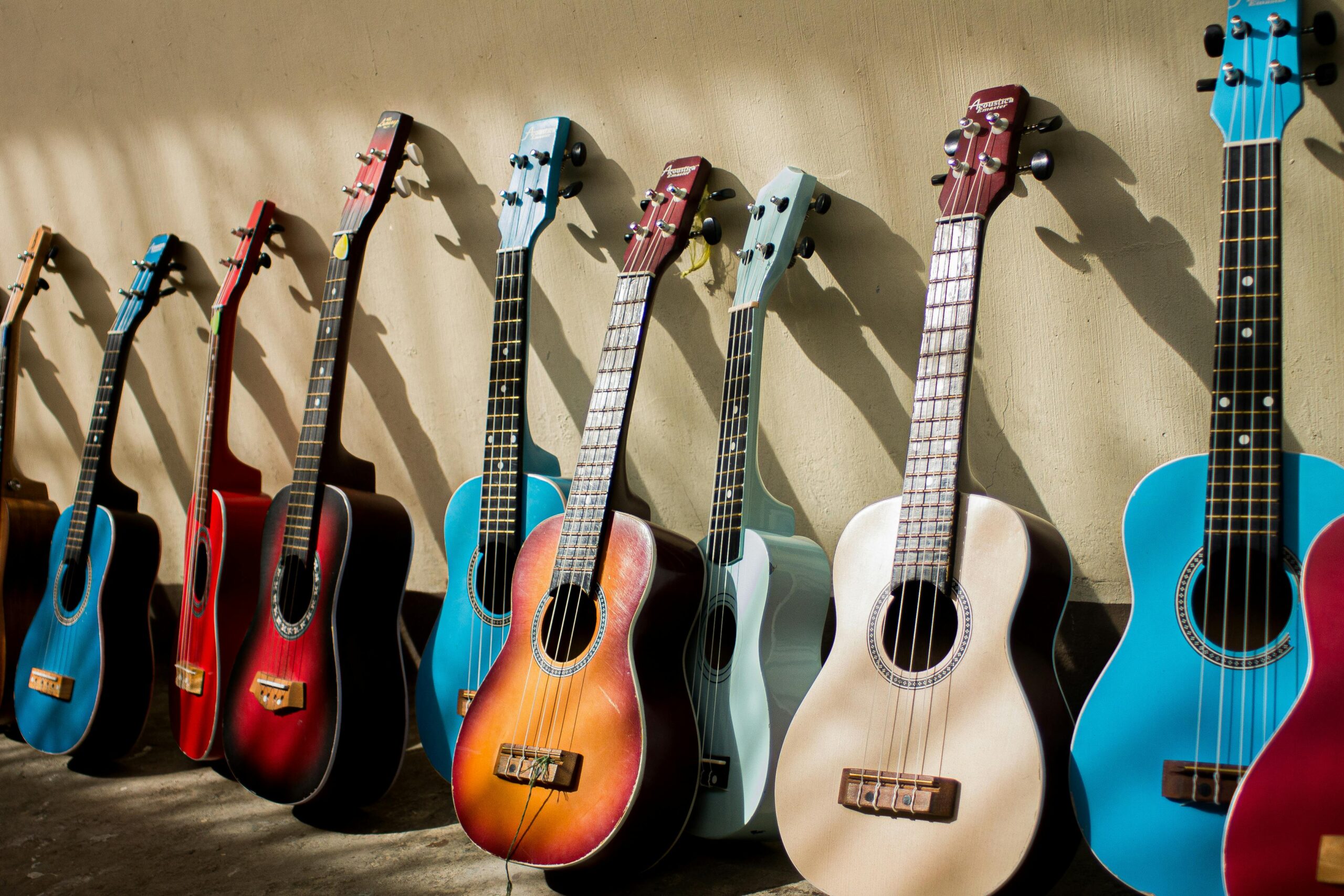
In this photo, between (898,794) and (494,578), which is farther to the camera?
(494,578)

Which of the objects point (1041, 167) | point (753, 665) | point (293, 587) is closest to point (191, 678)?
point (293, 587)

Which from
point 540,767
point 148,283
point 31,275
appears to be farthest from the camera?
point 31,275

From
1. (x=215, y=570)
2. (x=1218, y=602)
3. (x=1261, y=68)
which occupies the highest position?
(x=1261, y=68)

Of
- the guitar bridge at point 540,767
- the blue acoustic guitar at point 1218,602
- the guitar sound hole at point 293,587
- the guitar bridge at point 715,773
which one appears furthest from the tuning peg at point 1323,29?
the guitar sound hole at point 293,587

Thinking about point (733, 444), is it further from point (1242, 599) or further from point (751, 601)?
point (1242, 599)

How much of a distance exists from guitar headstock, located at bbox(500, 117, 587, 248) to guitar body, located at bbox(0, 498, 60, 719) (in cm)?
159

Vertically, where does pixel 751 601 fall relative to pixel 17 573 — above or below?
above

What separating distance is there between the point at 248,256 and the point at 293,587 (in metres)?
1.09

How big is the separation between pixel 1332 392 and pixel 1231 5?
2.28 feet

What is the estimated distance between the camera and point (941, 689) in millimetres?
1624

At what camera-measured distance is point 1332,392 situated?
1.83m

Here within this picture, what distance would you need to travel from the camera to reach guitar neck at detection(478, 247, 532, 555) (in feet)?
7.34

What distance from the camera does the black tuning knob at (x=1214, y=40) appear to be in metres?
1.73

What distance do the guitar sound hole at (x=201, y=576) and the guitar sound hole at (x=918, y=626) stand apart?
1683 millimetres
